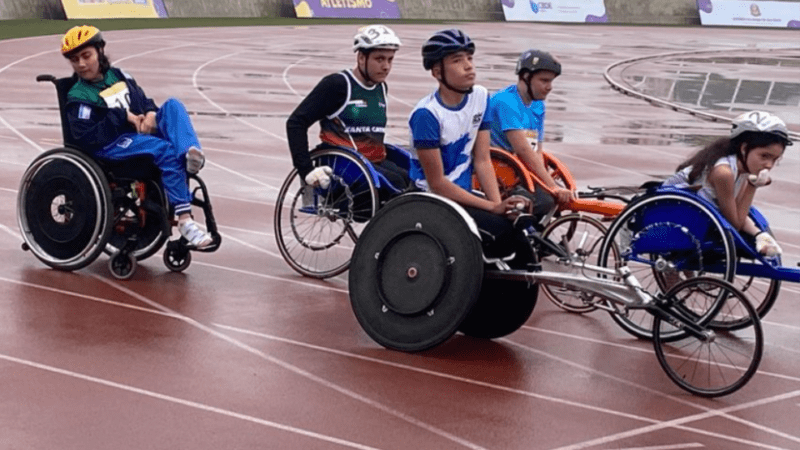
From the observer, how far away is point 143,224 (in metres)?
8.75

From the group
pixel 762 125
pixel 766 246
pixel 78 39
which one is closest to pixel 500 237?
pixel 766 246

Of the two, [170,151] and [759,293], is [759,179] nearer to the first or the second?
[759,293]

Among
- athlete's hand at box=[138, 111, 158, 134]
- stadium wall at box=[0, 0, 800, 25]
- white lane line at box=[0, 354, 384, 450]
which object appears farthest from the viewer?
stadium wall at box=[0, 0, 800, 25]

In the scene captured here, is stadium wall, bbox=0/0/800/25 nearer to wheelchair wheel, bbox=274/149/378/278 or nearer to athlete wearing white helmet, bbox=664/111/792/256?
wheelchair wheel, bbox=274/149/378/278

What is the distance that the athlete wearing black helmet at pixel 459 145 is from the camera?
722cm

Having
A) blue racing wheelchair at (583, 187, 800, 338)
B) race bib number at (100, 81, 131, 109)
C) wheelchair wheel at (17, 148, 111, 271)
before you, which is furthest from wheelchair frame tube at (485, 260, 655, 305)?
race bib number at (100, 81, 131, 109)

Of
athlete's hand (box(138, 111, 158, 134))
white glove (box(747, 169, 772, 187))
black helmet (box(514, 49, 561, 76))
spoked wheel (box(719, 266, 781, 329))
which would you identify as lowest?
spoked wheel (box(719, 266, 781, 329))

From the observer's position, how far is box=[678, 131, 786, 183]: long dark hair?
7516 mm

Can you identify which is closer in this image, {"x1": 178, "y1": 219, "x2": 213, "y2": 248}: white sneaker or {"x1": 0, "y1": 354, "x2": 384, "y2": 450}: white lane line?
{"x1": 0, "y1": 354, "x2": 384, "y2": 450}: white lane line

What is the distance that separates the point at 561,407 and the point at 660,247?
1.57m

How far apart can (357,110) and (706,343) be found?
9.67ft

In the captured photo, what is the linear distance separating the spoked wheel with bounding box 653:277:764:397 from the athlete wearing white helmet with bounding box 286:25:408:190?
2.15 meters

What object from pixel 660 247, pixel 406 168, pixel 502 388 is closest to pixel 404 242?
pixel 502 388

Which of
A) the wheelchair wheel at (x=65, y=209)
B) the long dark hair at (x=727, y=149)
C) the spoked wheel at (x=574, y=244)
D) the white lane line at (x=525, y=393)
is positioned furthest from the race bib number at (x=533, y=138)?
the wheelchair wheel at (x=65, y=209)
